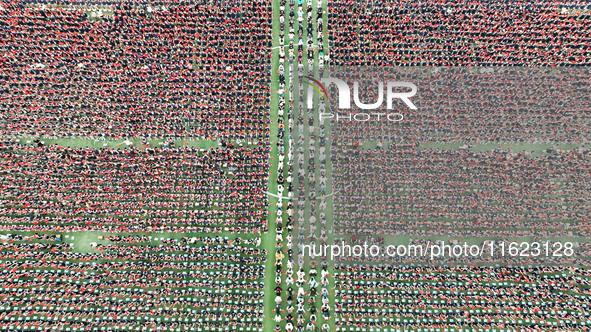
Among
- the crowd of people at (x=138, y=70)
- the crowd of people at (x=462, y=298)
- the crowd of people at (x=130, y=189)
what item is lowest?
the crowd of people at (x=462, y=298)

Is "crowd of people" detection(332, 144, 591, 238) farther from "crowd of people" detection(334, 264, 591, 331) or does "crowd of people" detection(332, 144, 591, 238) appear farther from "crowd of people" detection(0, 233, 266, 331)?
"crowd of people" detection(0, 233, 266, 331)

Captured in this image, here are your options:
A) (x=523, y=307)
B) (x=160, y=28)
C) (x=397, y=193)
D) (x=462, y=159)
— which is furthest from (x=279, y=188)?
(x=523, y=307)

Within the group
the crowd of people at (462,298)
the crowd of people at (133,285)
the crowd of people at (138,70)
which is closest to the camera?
the crowd of people at (133,285)

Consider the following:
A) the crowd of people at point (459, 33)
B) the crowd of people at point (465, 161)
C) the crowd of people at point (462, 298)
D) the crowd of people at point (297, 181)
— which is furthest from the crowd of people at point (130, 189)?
the crowd of people at point (459, 33)

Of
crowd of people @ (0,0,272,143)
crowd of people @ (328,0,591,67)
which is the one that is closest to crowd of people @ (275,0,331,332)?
crowd of people @ (0,0,272,143)

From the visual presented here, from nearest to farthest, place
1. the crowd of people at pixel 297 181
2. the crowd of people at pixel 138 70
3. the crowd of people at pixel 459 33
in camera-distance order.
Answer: the crowd of people at pixel 297 181 → the crowd of people at pixel 138 70 → the crowd of people at pixel 459 33

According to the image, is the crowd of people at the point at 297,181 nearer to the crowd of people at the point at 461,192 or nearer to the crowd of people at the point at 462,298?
the crowd of people at the point at 462,298

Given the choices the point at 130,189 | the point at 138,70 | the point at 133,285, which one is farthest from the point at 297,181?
the point at 138,70
